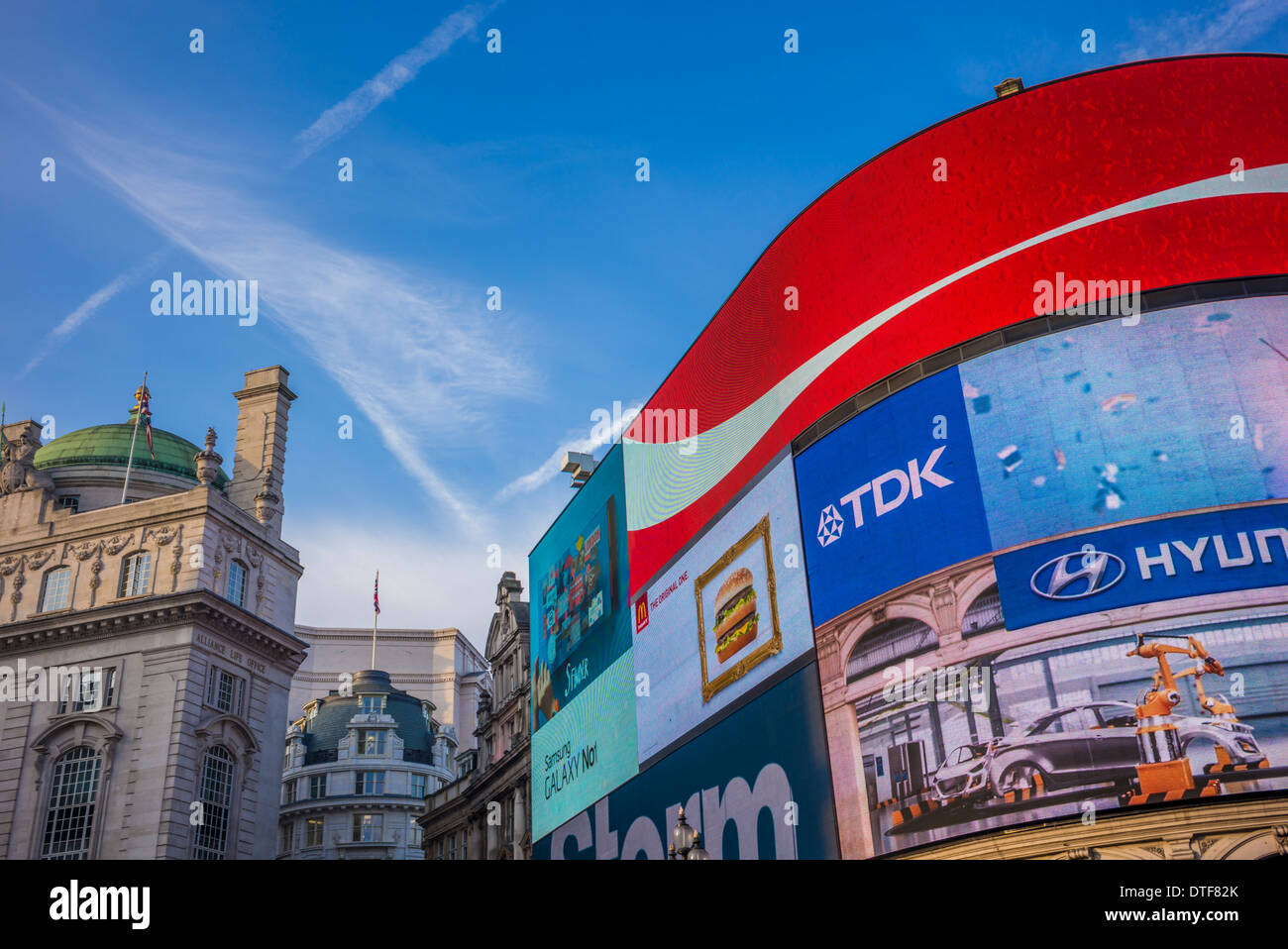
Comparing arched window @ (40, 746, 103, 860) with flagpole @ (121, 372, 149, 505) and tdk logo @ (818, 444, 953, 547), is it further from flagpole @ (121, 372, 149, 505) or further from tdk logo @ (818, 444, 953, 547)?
tdk logo @ (818, 444, 953, 547)

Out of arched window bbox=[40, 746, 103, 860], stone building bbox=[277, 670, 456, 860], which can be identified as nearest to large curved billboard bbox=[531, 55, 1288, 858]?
arched window bbox=[40, 746, 103, 860]

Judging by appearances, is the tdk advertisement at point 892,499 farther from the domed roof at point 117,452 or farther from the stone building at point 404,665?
the stone building at point 404,665

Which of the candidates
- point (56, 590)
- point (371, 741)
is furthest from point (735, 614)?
point (371, 741)

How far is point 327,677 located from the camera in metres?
105

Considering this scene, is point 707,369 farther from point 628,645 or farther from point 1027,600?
point 1027,600

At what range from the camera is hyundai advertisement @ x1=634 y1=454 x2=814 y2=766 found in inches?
1302

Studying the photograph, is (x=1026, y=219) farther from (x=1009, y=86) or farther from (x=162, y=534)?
(x=162, y=534)

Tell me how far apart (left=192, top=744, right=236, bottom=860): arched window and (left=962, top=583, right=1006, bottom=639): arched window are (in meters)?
37.3

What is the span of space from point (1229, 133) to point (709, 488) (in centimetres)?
1846

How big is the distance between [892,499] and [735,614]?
8029 millimetres

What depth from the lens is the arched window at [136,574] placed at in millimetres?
53875

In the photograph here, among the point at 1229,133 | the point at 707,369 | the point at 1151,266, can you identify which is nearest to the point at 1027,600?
the point at 1151,266

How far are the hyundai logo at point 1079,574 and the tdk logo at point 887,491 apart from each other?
3515 mm

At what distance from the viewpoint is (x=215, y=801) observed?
5169 centimetres
